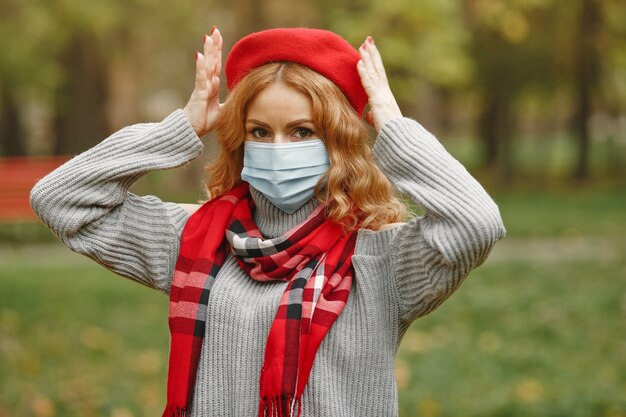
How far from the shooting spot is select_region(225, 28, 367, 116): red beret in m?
2.66

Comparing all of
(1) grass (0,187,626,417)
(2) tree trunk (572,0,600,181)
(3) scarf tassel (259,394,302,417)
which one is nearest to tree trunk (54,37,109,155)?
(1) grass (0,187,626,417)

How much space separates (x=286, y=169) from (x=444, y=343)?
13.6 feet

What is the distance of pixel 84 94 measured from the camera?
17.1m

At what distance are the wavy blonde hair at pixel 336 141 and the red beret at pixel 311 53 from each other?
2 cm

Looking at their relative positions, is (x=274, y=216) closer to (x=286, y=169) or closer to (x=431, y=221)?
(x=286, y=169)

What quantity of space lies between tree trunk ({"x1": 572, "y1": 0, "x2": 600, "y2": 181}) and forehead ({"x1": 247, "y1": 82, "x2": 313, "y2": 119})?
14036 millimetres

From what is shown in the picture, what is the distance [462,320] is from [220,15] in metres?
8.48

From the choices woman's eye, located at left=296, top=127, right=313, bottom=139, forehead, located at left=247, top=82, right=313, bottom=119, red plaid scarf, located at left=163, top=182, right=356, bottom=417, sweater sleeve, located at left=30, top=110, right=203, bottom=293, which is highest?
forehead, located at left=247, top=82, right=313, bottom=119

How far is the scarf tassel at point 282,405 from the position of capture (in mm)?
2490

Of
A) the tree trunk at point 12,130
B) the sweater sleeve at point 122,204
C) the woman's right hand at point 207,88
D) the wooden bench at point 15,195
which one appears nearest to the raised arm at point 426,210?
the woman's right hand at point 207,88

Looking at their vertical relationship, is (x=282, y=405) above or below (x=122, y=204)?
below

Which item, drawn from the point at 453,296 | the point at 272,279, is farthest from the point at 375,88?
the point at 453,296

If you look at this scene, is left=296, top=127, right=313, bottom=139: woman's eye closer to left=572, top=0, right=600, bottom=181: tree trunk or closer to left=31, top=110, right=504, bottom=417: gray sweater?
left=31, top=110, right=504, bottom=417: gray sweater

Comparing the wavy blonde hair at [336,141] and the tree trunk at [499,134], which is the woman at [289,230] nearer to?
the wavy blonde hair at [336,141]
